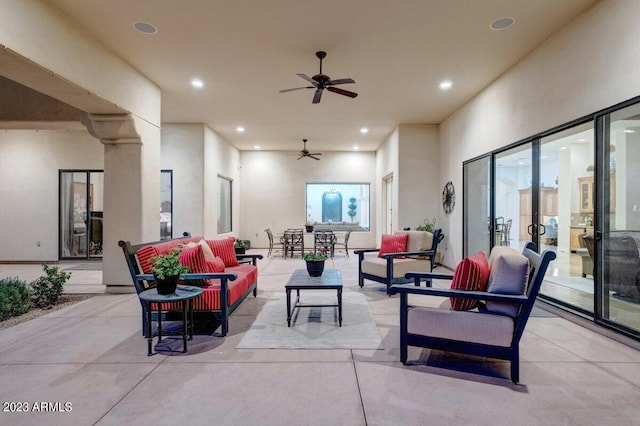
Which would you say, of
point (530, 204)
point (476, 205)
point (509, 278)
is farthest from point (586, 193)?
point (509, 278)

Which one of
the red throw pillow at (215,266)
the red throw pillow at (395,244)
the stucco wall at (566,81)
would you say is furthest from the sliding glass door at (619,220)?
the red throw pillow at (215,266)

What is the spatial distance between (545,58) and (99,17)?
207 inches

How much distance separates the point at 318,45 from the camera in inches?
173

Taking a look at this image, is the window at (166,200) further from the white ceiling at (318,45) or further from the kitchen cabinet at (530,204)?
the kitchen cabinet at (530,204)

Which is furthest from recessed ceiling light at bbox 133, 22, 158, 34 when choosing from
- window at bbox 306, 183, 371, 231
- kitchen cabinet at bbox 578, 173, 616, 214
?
window at bbox 306, 183, 371, 231

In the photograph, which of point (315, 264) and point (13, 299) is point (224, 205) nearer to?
point (13, 299)

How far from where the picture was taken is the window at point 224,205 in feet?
31.2

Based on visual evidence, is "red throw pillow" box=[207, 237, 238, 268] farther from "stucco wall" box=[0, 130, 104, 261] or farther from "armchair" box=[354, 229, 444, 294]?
"stucco wall" box=[0, 130, 104, 261]

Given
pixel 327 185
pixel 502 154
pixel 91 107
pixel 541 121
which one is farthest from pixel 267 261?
pixel 541 121

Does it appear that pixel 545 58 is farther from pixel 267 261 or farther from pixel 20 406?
pixel 267 261

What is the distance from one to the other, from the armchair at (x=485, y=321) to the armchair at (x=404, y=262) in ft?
7.18

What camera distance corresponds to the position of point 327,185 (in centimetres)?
1171

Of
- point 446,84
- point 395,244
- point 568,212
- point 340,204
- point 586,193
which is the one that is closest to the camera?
point 395,244

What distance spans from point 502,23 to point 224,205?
807cm
